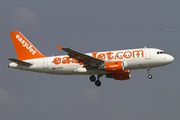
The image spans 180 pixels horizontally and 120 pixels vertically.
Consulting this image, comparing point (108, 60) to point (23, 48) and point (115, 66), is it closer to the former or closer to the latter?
point (115, 66)

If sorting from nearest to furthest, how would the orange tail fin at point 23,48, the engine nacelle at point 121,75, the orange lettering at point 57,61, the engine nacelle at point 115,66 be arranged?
the engine nacelle at point 115,66, the orange lettering at point 57,61, the engine nacelle at point 121,75, the orange tail fin at point 23,48

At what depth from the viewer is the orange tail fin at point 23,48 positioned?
2019 inches

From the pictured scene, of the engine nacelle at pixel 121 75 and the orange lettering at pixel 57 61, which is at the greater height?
the orange lettering at pixel 57 61

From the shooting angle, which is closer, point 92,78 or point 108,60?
point 108,60

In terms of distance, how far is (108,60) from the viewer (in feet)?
151

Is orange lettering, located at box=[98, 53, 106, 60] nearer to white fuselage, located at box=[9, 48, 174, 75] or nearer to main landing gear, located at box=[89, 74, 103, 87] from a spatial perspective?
white fuselage, located at box=[9, 48, 174, 75]

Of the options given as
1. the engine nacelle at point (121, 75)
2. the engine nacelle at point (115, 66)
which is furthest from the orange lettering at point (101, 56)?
the engine nacelle at point (121, 75)

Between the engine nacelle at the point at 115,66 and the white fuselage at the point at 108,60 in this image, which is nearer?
the engine nacelle at the point at 115,66

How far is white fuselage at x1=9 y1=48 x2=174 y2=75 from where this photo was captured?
4519cm

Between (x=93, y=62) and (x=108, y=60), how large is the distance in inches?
85.9

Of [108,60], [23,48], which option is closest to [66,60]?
[108,60]

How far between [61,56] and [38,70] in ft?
13.7

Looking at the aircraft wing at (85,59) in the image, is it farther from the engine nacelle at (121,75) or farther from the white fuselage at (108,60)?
the engine nacelle at (121,75)

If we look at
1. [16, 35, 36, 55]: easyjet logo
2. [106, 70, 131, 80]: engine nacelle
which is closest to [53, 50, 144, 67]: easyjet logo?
[106, 70, 131, 80]: engine nacelle
